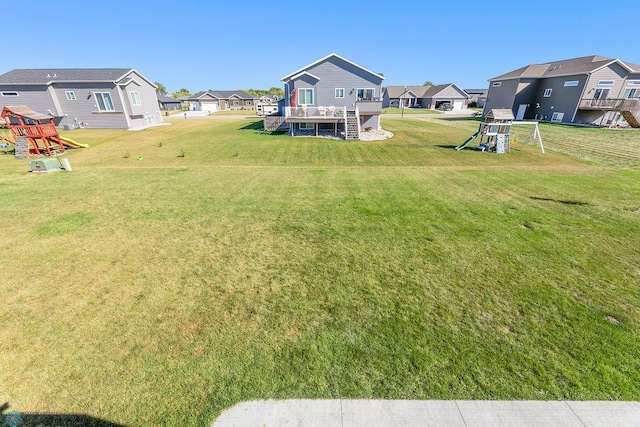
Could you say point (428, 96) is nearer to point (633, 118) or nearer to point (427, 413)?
point (633, 118)

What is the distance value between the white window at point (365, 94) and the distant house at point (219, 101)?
5458 cm

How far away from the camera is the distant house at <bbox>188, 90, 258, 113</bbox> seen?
247ft

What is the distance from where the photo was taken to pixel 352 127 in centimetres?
2514

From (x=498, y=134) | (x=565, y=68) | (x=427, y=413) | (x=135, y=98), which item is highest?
(x=565, y=68)

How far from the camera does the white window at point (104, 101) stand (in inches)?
1147

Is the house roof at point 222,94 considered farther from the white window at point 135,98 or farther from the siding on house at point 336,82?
the siding on house at point 336,82

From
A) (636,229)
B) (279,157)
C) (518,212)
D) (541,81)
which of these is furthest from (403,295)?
(541,81)

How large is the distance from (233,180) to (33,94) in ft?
106

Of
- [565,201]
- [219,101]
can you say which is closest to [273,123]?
[565,201]

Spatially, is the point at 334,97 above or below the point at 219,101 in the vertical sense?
above

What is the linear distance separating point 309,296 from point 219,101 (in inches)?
3357

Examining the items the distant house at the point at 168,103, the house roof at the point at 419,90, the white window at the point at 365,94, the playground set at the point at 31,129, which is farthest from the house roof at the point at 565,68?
the distant house at the point at 168,103

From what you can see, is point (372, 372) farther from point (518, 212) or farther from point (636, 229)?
point (636, 229)

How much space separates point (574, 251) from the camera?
6.80m
